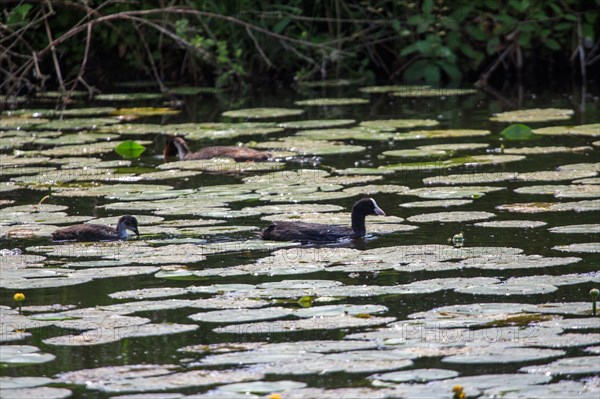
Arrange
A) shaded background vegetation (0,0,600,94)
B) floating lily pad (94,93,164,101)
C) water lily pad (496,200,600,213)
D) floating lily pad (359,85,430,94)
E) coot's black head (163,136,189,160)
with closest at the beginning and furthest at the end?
→ water lily pad (496,200,600,213) → coot's black head (163,136,189,160) → floating lily pad (94,93,164,101) → floating lily pad (359,85,430,94) → shaded background vegetation (0,0,600,94)

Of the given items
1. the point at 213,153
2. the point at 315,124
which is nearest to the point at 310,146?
the point at 213,153

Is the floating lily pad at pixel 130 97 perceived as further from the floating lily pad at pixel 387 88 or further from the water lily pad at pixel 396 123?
the water lily pad at pixel 396 123

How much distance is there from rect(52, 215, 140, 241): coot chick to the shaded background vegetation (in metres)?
9.90

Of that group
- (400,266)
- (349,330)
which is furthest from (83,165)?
(349,330)

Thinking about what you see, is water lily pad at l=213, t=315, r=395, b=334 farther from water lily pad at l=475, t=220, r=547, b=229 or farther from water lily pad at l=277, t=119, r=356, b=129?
water lily pad at l=277, t=119, r=356, b=129

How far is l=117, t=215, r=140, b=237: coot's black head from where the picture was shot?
902cm

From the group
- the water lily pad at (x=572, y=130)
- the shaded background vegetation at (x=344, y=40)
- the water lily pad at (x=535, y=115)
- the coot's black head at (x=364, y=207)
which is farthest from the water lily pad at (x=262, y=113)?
the coot's black head at (x=364, y=207)

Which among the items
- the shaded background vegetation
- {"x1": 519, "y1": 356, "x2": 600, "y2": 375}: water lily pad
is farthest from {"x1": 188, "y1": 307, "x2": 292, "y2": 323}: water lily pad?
the shaded background vegetation

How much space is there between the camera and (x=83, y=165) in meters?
12.6

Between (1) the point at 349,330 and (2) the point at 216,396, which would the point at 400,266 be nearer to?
(1) the point at 349,330

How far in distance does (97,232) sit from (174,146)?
4.53m

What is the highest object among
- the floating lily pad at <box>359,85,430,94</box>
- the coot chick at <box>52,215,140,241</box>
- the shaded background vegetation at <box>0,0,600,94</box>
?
the shaded background vegetation at <box>0,0,600,94</box>

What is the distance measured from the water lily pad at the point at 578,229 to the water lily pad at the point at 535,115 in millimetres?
6229

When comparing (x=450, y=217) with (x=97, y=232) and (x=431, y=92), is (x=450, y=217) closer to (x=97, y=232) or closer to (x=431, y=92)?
(x=97, y=232)
